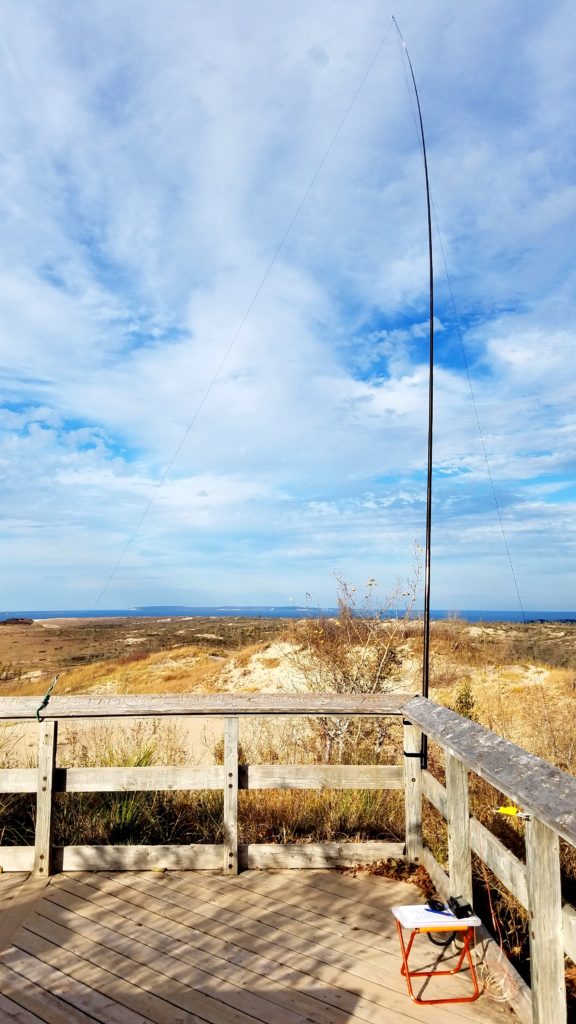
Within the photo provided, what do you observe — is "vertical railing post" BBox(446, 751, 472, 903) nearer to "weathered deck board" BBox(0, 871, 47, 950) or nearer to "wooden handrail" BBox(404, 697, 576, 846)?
"wooden handrail" BBox(404, 697, 576, 846)

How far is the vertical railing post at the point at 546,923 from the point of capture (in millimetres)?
1930

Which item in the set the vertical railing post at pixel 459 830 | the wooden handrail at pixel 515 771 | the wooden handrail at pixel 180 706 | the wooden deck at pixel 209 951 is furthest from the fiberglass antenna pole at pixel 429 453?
the wooden deck at pixel 209 951

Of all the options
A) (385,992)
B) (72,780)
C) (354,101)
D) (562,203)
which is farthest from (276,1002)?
(562,203)

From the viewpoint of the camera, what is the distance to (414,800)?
385 cm

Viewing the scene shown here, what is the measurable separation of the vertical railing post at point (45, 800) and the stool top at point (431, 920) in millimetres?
2224

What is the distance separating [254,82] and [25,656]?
3239 cm

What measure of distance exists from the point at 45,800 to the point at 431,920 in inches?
94.3

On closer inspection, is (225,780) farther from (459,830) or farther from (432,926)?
(432,926)

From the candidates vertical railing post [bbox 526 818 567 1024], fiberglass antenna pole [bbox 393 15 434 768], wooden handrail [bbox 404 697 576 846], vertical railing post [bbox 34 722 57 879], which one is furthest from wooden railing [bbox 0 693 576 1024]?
vertical railing post [bbox 526 818 567 1024]

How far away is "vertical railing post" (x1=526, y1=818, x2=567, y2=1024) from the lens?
1930mm

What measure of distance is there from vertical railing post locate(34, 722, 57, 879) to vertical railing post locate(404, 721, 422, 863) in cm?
222

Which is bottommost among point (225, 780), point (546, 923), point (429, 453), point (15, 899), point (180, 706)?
point (15, 899)

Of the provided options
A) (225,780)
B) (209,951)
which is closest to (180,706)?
(225,780)

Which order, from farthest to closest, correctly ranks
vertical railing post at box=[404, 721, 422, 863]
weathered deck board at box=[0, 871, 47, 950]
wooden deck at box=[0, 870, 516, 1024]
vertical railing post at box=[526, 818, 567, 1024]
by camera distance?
vertical railing post at box=[404, 721, 422, 863], weathered deck board at box=[0, 871, 47, 950], wooden deck at box=[0, 870, 516, 1024], vertical railing post at box=[526, 818, 567, 1024]
